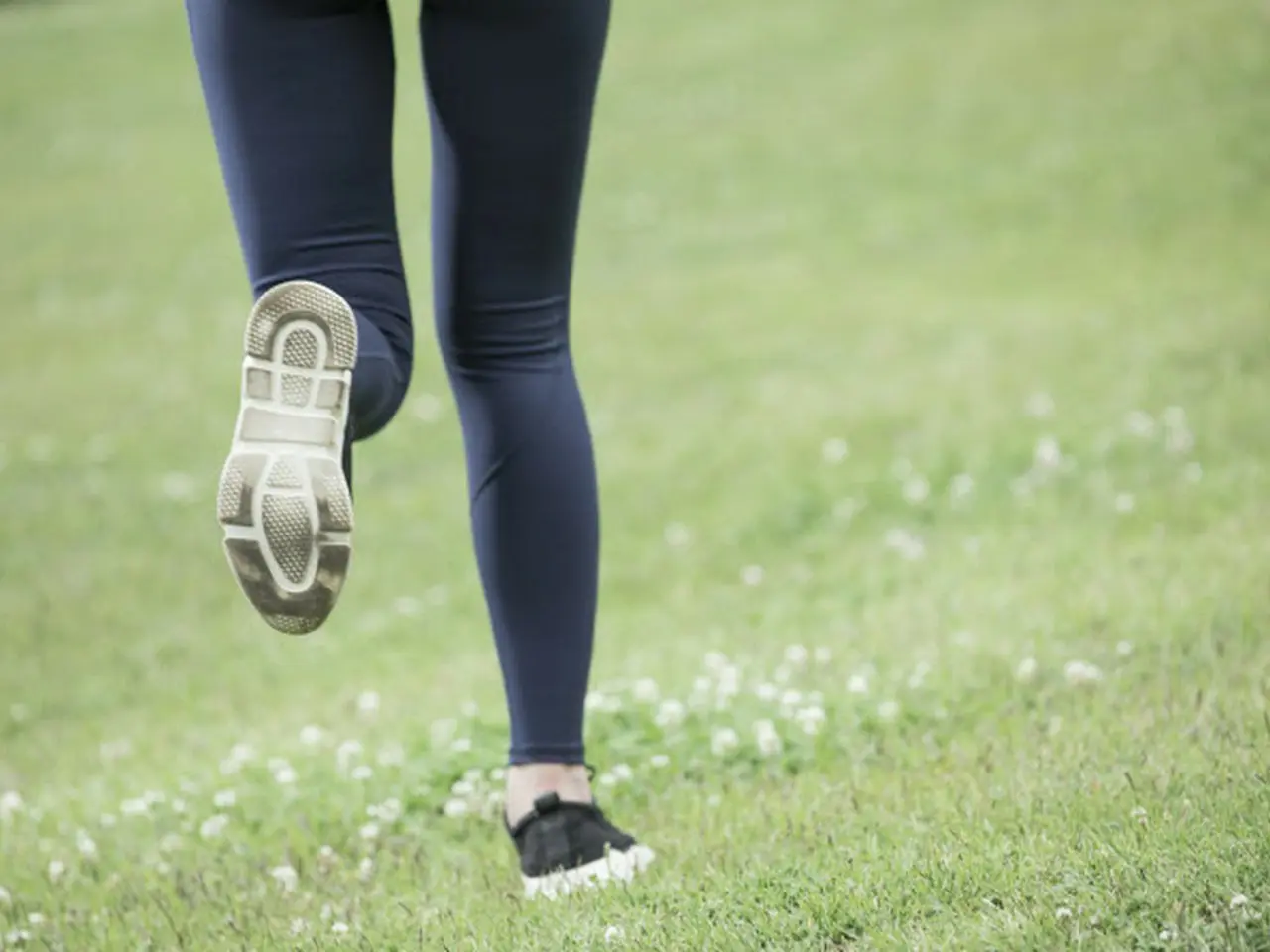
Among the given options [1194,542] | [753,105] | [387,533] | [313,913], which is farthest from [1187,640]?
[753,105]

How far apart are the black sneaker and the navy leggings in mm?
94

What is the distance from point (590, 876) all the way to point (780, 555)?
3.83 meters

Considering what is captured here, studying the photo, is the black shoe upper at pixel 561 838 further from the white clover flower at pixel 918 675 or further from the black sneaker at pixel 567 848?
the white clover flower at pixel 918 675

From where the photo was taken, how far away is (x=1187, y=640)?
4070 millimetres

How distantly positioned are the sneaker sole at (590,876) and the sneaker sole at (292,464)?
2.26 ft

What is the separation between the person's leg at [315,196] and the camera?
2.30 meters

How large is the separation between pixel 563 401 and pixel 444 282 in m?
0.28

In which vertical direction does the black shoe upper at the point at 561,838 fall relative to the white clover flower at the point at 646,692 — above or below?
below

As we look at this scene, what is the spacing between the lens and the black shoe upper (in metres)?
2.81

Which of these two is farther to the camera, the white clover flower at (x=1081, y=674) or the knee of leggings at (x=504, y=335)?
the white clover flower at (x=1081, y=674)

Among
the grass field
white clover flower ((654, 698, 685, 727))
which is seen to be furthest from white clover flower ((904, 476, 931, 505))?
white clover flower ((654, 698, 685, 727))

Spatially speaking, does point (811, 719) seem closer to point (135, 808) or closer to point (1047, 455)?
point (135, 808)

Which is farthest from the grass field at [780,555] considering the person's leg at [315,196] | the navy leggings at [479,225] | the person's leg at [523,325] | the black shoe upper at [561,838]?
the person's leg at [315,196]

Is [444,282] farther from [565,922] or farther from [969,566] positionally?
[969,566]
